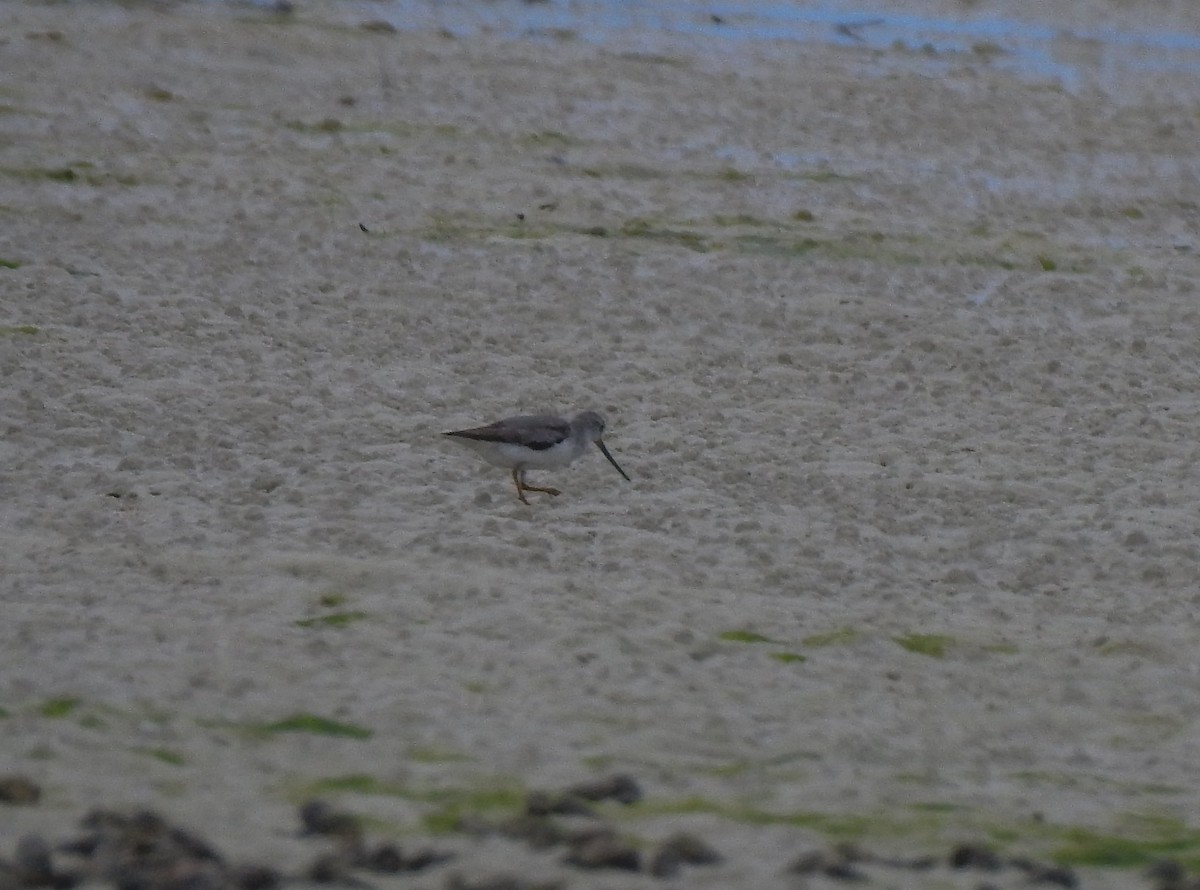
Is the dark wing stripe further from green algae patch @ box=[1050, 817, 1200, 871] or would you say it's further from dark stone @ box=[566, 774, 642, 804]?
green algae patch @ box=[1050, 817, 1200, 871]

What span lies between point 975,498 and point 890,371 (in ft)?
5.89

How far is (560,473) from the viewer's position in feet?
30.0

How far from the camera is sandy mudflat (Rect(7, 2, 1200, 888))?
5973 millimetres

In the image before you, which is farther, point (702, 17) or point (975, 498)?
point (702, 17)

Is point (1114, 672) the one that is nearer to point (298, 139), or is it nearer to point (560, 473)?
point (560, 473)

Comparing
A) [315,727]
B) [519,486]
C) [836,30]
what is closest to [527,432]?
[519,486]

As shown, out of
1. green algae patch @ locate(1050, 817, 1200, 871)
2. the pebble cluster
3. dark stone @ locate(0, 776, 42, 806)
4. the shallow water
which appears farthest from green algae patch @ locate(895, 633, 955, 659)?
the shallow water

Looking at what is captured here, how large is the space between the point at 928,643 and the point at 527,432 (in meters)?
2.01

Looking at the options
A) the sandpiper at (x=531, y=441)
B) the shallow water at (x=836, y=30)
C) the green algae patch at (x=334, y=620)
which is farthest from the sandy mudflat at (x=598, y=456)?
the shallow water at (x=836, y=30)

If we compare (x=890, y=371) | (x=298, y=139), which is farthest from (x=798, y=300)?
(x=298, y=139)

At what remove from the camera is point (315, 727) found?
603 centimetres

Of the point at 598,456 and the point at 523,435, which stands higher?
the point at 523,435

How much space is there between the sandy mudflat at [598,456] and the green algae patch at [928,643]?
30 millimetres

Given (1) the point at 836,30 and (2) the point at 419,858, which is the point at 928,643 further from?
(1) the point at 836,30
